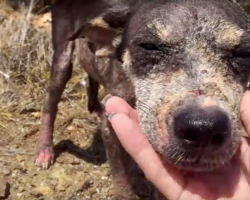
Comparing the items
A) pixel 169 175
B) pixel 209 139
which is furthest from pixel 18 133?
pixel 209 139

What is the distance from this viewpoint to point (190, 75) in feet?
10.7

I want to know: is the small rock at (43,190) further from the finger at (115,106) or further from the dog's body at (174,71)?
the finger at (115,106)

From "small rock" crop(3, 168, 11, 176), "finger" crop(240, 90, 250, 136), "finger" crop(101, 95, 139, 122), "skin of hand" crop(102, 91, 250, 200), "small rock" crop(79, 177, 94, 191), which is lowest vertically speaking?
"small rock" crop(3, 168, 11, 176)

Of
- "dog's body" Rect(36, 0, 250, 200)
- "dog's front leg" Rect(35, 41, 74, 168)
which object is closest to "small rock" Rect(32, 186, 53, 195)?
"dog's front leg" Rect(35, 41, 74, 168)

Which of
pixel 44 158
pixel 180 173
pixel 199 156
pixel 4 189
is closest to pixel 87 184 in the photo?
pixel 44 158

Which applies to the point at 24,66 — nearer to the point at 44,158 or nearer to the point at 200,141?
the point at 44,158

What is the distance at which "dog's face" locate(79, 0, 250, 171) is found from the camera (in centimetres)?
295

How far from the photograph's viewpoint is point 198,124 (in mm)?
2840

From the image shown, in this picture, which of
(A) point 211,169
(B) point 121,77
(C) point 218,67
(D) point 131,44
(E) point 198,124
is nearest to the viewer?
(E) point 198,124

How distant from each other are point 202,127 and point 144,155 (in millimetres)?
449

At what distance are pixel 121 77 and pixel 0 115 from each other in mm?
1852

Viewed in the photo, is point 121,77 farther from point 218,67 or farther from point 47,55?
point 47,55

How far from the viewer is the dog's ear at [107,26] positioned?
400 cm

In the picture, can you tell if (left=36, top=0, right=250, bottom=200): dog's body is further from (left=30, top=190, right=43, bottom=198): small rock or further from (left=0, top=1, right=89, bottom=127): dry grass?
(left=0, top=1, right=89, bottom=127): dry grass
